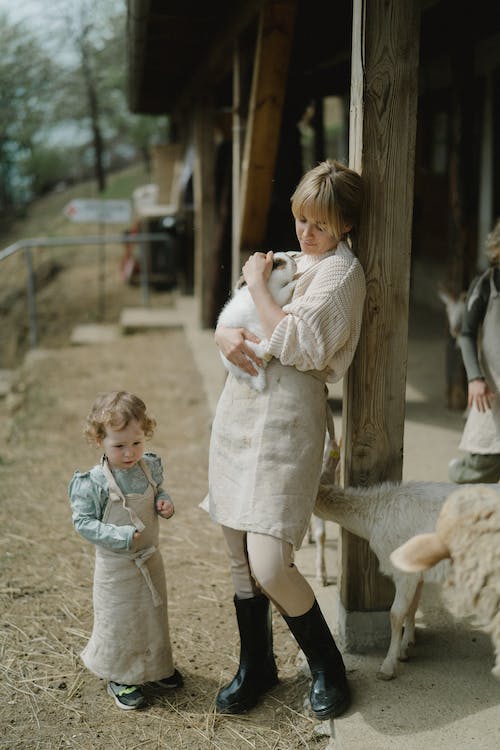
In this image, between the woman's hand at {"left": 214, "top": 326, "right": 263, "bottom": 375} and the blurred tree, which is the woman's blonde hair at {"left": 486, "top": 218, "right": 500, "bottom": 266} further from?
the blurred tree

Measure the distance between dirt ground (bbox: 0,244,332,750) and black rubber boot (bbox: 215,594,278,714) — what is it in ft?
0.18

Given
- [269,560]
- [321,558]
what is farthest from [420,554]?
[321,558]

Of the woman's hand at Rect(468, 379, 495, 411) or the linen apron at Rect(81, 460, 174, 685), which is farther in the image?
the woman's hand at Rect(468, 379, 495, 411)

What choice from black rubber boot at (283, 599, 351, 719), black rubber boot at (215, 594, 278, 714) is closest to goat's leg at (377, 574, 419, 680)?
black rubber boot at (283, 599, 351, 719)

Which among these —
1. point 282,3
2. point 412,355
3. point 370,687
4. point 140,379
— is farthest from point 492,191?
point 370,687

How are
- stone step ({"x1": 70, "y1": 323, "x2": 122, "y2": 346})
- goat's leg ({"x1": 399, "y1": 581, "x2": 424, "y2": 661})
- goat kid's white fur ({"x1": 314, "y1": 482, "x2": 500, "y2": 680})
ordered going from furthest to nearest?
stone step ({"x1": 70, "y1": 323, "x2": 122, "y2": 346})
goat's leg ({"x1": 399, "y1": 581, "x2": 424, "y2": 661})
goat kid's white fur ({"x1": 314, "y1": 482, "x2": 500, "y2": 680})

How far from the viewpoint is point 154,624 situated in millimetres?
2877

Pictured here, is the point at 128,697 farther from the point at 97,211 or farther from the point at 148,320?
the point at 97,211

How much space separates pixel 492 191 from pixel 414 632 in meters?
6.77

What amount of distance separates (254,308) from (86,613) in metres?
1.84

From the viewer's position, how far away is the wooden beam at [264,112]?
446 cm

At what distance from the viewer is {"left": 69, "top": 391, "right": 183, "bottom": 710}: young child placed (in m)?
2.72

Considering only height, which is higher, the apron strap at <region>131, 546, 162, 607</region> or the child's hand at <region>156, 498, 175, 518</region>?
the child's hand at <region>156, 498, 175, 518</region>

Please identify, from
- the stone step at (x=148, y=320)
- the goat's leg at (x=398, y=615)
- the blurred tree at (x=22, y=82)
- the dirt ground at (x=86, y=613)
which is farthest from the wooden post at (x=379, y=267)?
the blurred tree at (x=22, y=82)
